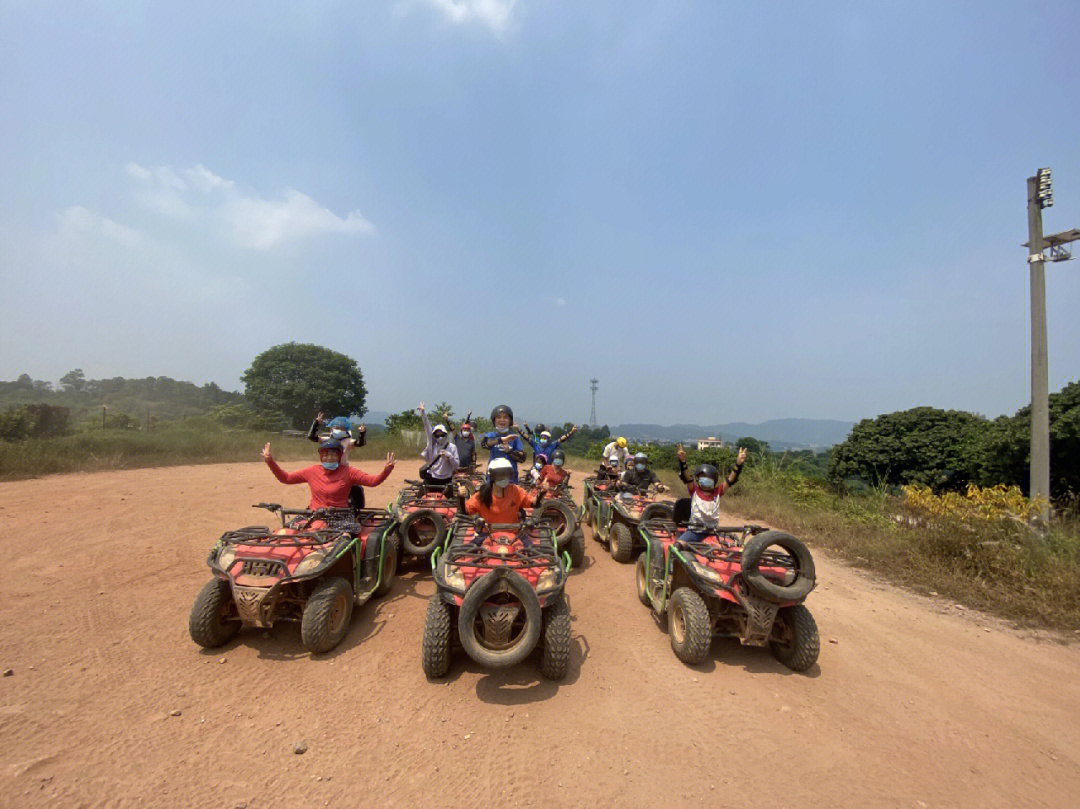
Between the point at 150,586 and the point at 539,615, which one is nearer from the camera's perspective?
the point at 539,615

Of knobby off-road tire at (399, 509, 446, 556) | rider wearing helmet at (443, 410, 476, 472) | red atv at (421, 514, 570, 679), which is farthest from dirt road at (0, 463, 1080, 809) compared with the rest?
rider wearing helmet at (443, 410, 476, 472)

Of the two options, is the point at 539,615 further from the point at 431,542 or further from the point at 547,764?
the point at 431,542

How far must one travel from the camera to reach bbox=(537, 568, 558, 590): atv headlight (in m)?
4.29

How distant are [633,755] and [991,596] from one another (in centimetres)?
603

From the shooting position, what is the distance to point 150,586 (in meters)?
5.92

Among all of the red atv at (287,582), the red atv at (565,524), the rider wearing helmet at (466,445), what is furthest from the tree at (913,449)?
the red atv at (287,582)

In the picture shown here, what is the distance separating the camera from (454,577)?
14.2 ft

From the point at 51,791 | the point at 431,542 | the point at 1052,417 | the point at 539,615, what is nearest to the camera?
the point at 51,791

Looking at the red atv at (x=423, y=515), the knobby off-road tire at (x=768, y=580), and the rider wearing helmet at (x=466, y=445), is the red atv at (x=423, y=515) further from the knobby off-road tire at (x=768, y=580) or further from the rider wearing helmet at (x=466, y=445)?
the knobby off-road tire at (x=768, y=580)

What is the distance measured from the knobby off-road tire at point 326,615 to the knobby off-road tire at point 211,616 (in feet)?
2.28

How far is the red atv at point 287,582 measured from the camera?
431 centimetres

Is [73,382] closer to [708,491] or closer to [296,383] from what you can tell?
[296,383]

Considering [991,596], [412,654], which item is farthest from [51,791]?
[991,596]

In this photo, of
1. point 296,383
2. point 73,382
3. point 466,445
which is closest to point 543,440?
point 466,445
